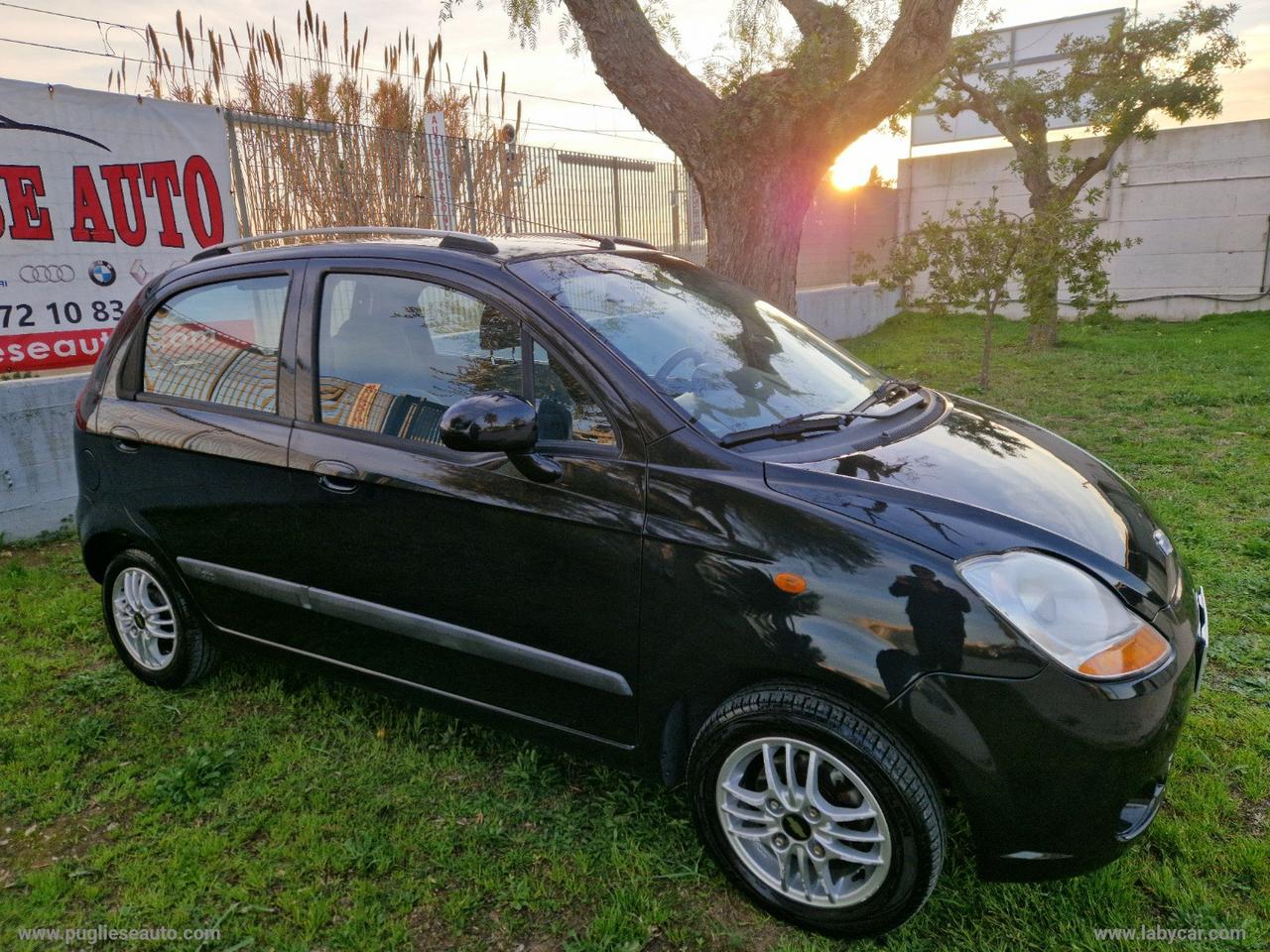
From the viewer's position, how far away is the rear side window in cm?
309

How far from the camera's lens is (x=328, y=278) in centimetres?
300

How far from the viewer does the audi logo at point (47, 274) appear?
223 inches

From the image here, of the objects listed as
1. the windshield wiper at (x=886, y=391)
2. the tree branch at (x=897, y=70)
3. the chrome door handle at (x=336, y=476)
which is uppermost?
the tree branch at (x=897, y=70)

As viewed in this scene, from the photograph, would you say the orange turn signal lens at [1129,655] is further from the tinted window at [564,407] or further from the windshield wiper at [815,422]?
the tinted window at [564,407]

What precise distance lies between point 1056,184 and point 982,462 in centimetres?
1312

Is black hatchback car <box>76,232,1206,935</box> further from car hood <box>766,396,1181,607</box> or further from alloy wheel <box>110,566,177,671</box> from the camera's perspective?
alloy wheel <box>110,566,177,671</box>

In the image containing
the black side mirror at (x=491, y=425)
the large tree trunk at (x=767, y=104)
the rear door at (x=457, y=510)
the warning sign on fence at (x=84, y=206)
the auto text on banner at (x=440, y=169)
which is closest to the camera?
the black side mirror at (x=491, y=425)

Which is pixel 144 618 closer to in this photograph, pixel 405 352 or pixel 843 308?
pixel 405 352

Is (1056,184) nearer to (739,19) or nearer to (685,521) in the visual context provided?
(739,19)

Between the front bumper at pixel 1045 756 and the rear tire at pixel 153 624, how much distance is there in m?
2.75

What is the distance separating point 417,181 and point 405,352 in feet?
20.7

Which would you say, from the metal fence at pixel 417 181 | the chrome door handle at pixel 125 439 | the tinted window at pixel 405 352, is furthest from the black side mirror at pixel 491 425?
the metal fence at pixel 417 181

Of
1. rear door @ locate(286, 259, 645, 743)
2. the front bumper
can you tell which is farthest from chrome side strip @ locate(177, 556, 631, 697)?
the front bumper

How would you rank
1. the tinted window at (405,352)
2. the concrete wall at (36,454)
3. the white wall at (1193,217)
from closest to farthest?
1. the tinted window at (405,352)
2. the concrete wall at (36,454)
3. the white wall at (1193,217)
